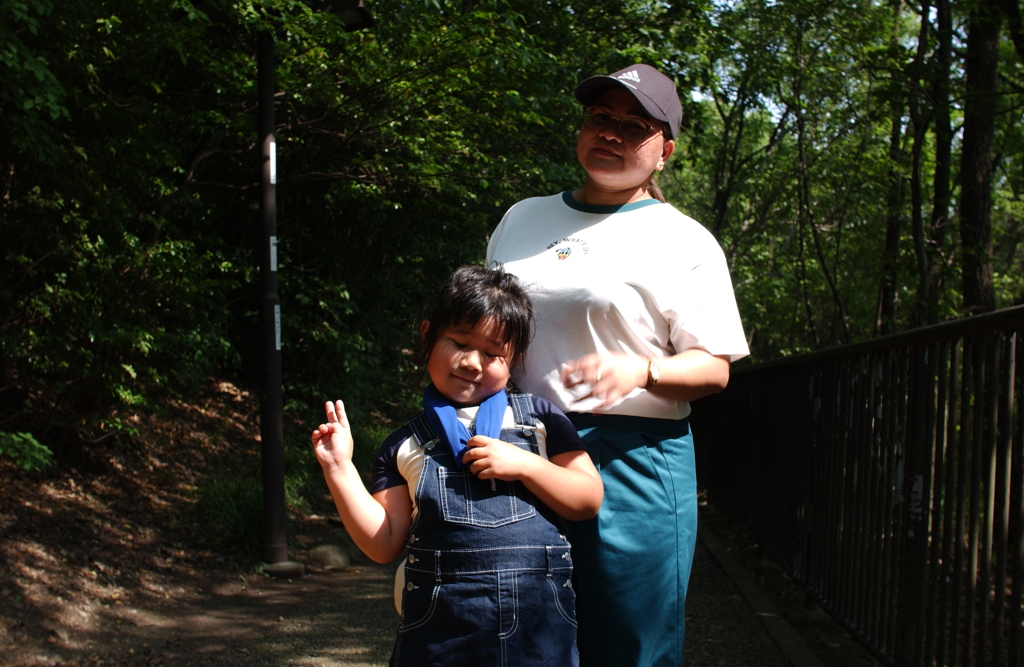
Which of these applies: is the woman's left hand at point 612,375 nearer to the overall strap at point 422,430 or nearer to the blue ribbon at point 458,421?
the blue ribbon at point 458,421

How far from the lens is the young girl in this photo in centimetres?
188

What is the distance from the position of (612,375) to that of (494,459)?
0.33 meters

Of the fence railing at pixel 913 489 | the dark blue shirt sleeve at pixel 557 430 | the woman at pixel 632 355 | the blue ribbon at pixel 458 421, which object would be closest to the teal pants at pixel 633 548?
the woman at pixel 632 355

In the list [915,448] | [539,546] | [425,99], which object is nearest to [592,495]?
[539,546]

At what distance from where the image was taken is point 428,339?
2164 millimetres

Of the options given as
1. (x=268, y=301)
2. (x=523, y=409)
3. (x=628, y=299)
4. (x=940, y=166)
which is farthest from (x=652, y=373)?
(x=940, y=166)

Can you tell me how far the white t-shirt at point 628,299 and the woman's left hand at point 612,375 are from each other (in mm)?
71

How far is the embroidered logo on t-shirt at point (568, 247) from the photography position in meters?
2.20

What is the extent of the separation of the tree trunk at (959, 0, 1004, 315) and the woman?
527 centimetres

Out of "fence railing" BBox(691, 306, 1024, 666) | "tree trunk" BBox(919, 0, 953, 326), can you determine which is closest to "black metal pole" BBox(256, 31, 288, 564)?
"fence railing" BBox(691, 306, 1024, 666)

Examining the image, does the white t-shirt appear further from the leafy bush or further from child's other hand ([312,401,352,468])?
the leafy bush

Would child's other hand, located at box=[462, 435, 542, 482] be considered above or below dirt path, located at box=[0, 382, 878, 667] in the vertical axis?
above

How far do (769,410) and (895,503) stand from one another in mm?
2633

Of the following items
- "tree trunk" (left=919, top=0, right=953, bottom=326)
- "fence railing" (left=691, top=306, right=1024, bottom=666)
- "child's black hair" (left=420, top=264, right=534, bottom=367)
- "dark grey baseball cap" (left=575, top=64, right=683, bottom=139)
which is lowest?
"fence railing" (left=691, top=306, right=1024, bottom=666)
